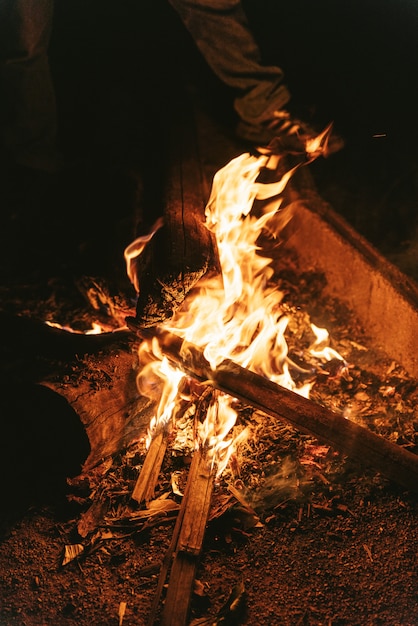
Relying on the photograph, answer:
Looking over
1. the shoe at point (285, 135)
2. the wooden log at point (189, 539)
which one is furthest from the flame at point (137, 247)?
the shoe at point (285, 135)

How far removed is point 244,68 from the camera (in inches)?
172

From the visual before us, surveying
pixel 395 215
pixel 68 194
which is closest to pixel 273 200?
pixel 395 215

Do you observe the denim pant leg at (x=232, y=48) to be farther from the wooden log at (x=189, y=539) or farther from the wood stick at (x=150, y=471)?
the wooden log at (x=189, y=539)

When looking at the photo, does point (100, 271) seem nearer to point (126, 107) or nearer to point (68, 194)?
point (68, 194)

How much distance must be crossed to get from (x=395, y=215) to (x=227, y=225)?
2.64m

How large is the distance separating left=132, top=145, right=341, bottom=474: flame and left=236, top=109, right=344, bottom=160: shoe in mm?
374

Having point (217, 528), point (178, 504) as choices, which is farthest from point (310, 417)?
point (178, 504)

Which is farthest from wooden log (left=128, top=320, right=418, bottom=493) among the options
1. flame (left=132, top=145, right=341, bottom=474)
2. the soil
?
the soil

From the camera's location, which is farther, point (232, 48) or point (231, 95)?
point (231, 95)

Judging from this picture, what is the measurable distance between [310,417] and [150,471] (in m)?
1.08

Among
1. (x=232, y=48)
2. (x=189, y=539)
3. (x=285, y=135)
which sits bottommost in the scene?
(x=189, y=539)

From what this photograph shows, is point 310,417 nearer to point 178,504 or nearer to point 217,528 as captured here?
point 217,528

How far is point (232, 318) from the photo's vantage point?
3.36 meters

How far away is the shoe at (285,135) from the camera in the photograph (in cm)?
456
